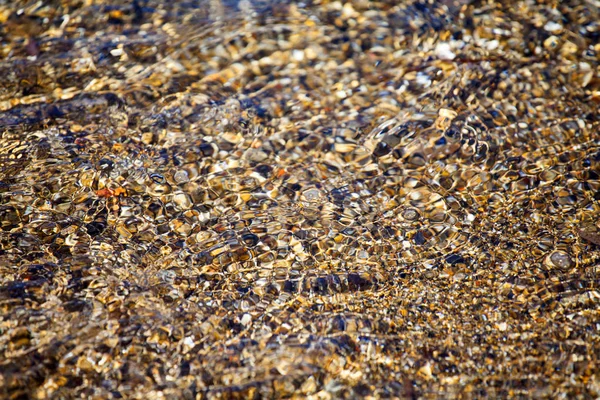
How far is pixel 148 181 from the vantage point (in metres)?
3.22

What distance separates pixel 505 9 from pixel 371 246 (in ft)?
7.85

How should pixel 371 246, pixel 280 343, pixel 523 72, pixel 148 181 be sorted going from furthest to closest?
pixel 523 72 < pixel 148 181 < pixel 371 246 < pixel 280 343

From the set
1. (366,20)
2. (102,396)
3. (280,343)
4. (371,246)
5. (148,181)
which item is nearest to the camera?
(102,396)

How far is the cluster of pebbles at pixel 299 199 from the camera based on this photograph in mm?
2521

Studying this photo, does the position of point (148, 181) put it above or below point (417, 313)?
above

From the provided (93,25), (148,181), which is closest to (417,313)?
(148,181)

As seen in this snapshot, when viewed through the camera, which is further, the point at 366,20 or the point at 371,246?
the point at 366,20

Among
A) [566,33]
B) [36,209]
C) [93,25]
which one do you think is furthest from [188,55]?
[566,33]

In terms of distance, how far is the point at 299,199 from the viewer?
3.20 meters

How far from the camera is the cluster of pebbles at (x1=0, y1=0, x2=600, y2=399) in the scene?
99.3 inches

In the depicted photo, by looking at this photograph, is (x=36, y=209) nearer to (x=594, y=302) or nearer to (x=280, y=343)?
(x=280, y=343)

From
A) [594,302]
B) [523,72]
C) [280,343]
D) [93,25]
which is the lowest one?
[594,302]

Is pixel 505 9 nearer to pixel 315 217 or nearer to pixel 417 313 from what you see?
pixel 315 217

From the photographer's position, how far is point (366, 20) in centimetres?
415
